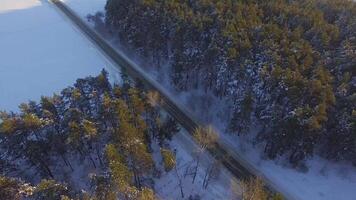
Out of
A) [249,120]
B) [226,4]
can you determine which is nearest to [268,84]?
[249,120]

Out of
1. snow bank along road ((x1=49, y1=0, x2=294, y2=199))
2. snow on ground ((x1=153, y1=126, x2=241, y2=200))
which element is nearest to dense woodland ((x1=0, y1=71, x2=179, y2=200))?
snow on ground ((x1=153, y1=126, x2=241, y2=200))

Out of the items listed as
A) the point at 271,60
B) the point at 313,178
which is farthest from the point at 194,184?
the point at 271,60

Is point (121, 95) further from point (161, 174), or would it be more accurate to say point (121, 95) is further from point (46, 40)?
point (46, 40)

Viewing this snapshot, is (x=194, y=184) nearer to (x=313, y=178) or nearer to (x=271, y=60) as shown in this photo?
(x=313, y=178)

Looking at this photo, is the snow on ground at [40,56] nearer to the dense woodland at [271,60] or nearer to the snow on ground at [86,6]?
the snow on ground at [86,6]

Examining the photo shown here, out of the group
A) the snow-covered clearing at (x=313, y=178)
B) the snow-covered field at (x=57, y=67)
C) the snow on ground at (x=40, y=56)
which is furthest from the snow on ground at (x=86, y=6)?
the snow-covered clearing at (x=313, y=178)

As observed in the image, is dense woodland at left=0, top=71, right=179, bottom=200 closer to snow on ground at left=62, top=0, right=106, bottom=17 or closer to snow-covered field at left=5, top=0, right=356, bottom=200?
snow-covered field at left=5, top=0, right=356, bottom=200
